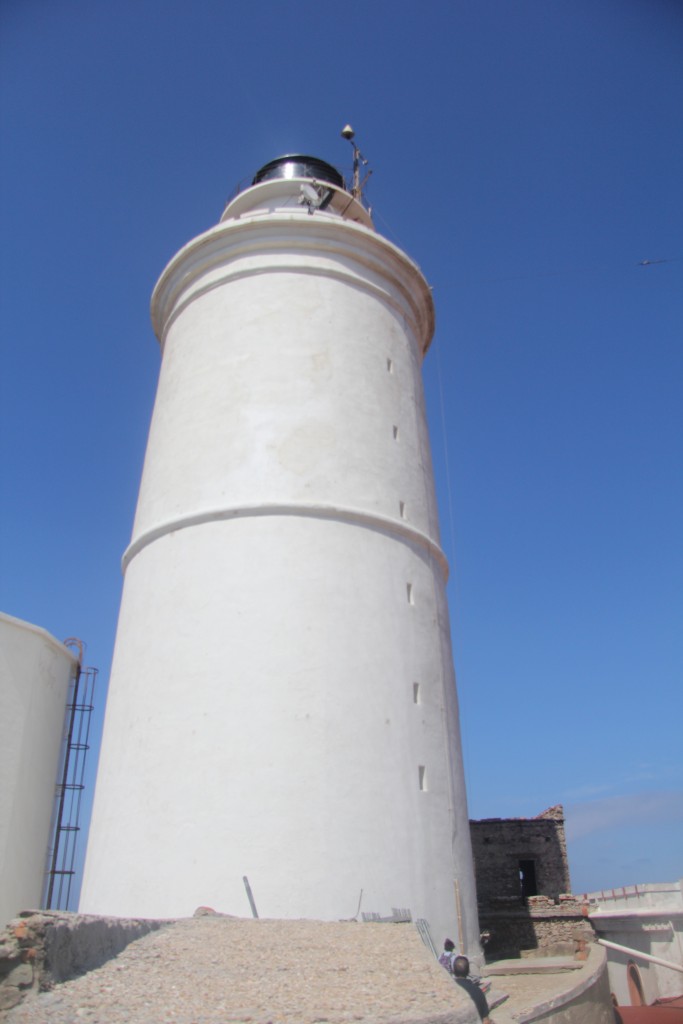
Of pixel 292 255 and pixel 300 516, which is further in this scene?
pixel 292 255

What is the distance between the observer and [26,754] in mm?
11844

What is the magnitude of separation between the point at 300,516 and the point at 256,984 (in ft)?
21.9

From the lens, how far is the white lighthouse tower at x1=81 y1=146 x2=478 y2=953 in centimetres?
946

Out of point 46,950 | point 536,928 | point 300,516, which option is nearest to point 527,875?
point 536,928

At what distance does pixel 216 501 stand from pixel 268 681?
2801mm

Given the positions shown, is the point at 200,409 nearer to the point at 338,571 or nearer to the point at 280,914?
the point at 338,571

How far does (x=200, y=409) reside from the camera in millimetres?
12453

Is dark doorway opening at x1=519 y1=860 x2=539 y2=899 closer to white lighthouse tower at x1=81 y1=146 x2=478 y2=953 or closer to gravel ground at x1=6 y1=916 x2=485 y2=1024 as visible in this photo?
white lighthouse tower at x1=81 y1=146 x2=478 y2=953

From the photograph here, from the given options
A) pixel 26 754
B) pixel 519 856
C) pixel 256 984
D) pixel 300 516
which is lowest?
pixel 256 984

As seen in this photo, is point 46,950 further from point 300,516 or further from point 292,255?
point 292,255

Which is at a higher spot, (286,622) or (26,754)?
A: (286,622)

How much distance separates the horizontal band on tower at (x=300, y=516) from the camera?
1117cm

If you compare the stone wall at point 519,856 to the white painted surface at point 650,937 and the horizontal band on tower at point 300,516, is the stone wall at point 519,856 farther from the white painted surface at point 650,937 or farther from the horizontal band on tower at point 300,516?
the horizontal band on tower at point 300,516

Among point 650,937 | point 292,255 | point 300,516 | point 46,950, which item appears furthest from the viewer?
point 650,937
